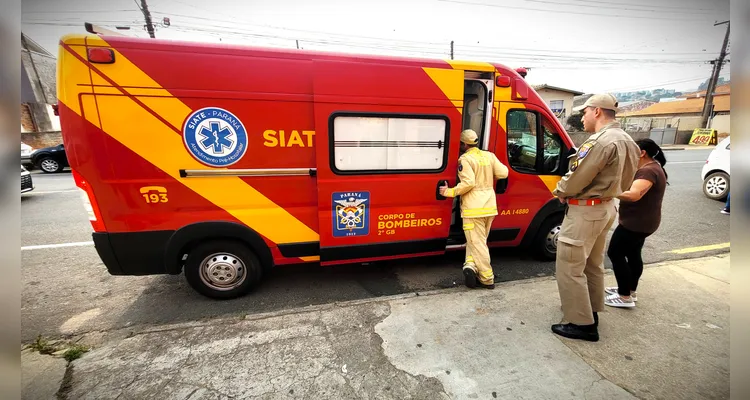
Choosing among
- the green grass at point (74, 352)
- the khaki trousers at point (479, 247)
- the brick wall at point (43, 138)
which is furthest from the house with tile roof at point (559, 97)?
the brick wall at point (43, 138)

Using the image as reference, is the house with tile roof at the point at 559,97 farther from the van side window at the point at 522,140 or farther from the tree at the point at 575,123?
the van side window at the point at 522,140

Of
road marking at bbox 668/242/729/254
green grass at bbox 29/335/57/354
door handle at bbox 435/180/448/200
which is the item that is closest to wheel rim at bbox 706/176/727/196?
road marking at bbox 668/242/729/254

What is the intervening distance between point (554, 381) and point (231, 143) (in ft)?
10.3

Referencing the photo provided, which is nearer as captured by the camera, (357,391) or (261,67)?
(357,391)

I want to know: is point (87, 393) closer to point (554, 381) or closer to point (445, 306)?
point (445, 306)

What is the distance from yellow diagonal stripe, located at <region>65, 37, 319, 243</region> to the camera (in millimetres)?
2645

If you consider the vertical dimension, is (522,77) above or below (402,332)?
above

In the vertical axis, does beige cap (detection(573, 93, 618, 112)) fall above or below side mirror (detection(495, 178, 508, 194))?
above

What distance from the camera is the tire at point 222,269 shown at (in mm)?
3117

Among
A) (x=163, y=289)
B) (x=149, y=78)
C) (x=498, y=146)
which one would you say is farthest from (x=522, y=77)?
(x=163, y=289)

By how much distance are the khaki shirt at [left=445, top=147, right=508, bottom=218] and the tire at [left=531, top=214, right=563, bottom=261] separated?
42.9 inches

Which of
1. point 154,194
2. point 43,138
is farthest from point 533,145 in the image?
point 43,138

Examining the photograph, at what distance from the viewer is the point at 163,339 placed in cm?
262

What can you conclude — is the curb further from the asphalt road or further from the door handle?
the door handle
